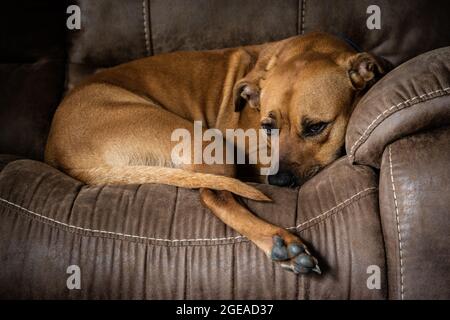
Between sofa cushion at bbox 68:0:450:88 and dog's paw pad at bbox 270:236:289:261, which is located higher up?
sofa cushion at bbox 68:0:450:88

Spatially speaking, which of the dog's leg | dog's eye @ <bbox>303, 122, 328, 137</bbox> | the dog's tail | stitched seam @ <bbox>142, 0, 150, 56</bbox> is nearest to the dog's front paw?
the dog's leg

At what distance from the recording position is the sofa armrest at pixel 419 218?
158 centimetres

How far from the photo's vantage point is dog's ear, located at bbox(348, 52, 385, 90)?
7.01 ft

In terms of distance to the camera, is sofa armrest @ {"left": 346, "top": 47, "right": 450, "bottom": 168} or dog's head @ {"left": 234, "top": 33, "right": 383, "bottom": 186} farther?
dog's head @ {"left": 234, "top": 33, "right": 383, "bottom": 186}

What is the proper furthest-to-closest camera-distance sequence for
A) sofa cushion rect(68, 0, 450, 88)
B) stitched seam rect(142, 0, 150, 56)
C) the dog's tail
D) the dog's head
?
1. stitched seam rect(142, 0, 150, 56)
2. sofa cushion rect(68, 0, 450, 88)
3. the dog's head
4. the dog's tail

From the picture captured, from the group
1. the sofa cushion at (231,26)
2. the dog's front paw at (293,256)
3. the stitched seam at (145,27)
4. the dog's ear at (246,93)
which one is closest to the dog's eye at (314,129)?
the dog's ear at (246,93)

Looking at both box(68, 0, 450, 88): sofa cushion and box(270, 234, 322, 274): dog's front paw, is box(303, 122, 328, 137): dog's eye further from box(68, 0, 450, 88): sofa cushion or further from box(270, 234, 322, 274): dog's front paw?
box(68, 0, 450, 88): sofa cushion

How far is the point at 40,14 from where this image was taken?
2.89m

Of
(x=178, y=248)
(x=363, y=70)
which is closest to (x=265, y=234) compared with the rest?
(x=178, y=248)

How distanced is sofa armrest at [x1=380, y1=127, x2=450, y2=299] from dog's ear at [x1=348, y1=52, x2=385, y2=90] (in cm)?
57

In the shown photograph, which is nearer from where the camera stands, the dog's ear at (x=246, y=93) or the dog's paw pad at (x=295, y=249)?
the dog's paw pad at (x=295, y=249)

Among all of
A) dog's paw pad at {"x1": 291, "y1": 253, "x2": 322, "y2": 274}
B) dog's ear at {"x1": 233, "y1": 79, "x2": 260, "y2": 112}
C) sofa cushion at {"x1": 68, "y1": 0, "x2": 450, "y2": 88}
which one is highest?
sofa cushion at {"x1": 68, "y1": 0, "x2": 450, "y2": 88}

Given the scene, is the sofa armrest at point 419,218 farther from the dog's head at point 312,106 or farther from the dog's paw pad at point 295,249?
the dog's head at point 312,106

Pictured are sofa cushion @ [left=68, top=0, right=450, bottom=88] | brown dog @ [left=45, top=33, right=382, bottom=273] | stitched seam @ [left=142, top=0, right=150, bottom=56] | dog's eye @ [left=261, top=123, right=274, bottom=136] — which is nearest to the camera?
brown dog @ [left=45, top=33, right=382, bottom=273]
